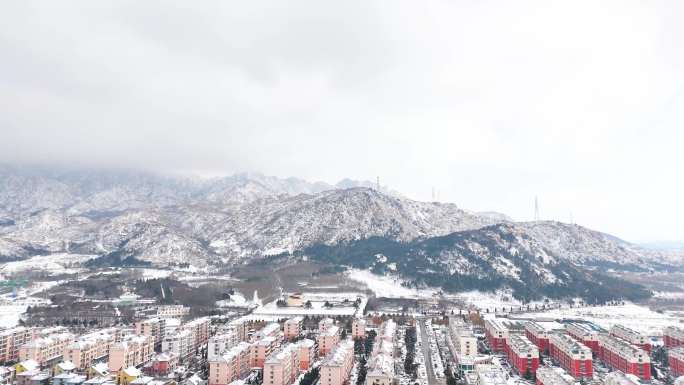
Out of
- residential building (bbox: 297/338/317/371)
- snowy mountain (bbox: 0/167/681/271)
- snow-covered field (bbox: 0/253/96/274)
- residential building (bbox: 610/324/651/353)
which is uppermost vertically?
snowy mountain (bbox: 0/167/681/271)

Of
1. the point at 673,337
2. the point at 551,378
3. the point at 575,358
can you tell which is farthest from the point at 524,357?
the point at 673,337

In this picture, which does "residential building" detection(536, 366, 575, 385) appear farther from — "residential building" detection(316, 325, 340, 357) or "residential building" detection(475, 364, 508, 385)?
"residential building" detection(316, 325, 340, 357)

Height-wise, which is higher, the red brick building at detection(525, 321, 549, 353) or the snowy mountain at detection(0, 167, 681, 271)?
the snowy mountain at detection(0, 167, 681, 271)

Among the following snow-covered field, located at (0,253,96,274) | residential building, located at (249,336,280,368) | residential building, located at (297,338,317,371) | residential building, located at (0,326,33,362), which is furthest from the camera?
snow-covered field, located at (0,253,96,274)

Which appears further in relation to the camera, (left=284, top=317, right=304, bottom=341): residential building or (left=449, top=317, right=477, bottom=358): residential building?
(left=284, top=317, right=304, bottom=341): residential building

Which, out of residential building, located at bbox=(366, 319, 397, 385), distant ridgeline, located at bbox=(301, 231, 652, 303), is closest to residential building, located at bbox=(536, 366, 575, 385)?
residential building, located at bbox=(366, 319, 397, 385)

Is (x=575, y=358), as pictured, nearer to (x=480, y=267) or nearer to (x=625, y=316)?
(x=625, y=316)

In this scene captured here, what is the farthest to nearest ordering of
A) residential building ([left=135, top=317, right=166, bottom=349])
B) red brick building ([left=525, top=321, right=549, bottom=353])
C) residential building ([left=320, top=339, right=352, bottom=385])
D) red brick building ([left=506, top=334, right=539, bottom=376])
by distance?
residential building ([left=135, top=317, right=166, bottom=349]) < red brick building ([left=525, top=321, right=549, bottom=353]) < red brick building ([left=506, top=334, right=539, bottom=376]) < residential building ([left=320, top=339, right=352, bottom=385])
